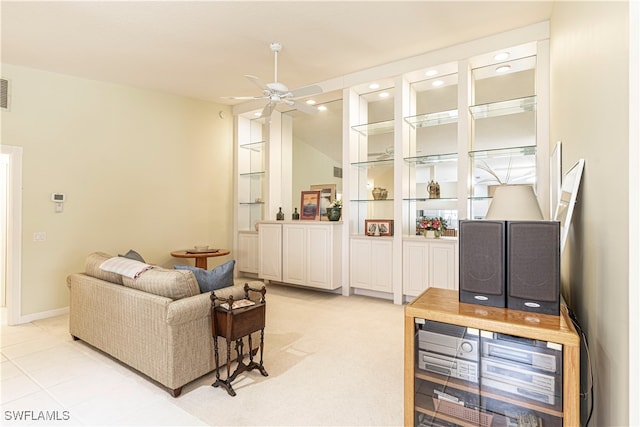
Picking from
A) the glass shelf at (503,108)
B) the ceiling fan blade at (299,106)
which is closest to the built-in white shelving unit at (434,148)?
the glass shelf at (503,108)

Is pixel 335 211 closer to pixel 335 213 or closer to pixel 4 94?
pixel 335 213

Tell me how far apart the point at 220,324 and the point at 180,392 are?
552mm

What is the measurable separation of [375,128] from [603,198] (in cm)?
384

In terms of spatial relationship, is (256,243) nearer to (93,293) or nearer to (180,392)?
(93,293)

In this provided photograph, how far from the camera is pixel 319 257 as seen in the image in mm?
4855

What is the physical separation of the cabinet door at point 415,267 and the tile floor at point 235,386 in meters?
0.87

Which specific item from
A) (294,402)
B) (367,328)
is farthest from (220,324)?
(367,328)

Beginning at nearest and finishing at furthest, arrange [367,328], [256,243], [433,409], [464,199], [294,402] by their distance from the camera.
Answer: [433,409] → [294,402] → [367,328] → [464,199] → [256,243]

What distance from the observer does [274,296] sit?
4.96 meters

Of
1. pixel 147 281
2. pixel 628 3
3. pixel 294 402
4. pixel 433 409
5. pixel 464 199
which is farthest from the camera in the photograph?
pixel 464 199

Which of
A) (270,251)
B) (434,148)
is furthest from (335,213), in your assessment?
(434,148)

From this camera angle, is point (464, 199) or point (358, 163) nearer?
point (464, 199)

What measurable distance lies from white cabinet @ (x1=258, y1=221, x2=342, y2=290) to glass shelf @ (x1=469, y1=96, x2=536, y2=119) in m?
2.38

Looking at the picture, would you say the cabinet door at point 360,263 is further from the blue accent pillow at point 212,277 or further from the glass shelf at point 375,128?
the blue accent pillow at point 212,277
